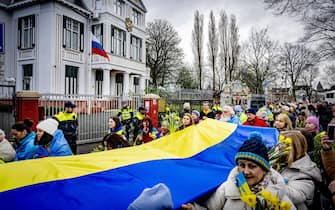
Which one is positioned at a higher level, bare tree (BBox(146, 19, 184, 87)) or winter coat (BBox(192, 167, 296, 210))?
bare tree (BBox(146, 19, 184, 87))

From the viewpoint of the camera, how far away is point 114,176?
7.98ft

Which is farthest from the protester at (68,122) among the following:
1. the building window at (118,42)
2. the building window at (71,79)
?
the building window at (118,42)

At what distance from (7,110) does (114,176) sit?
6106 millimetres

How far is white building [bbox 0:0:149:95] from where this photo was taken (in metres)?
16.4

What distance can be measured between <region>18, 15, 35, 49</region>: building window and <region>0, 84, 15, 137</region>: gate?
11349 millimetres

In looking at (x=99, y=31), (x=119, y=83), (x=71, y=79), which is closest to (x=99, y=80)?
(x=119, y=83)

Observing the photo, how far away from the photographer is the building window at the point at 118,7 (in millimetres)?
20281

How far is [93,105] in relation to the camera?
941 centimetres

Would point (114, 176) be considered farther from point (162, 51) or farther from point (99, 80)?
point (162, 51)

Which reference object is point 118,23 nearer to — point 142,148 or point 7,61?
point 7,61

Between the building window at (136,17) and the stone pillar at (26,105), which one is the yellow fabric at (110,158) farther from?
the building window at (136,17)

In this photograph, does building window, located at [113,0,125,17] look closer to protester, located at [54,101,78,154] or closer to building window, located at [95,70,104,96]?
building window, located at [95,70,104,96]

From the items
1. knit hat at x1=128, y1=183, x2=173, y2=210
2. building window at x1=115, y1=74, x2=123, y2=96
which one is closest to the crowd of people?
knit hat at x1=128, y1=183, x2=173, y2=210

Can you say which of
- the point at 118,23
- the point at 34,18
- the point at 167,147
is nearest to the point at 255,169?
the point at 167,147
